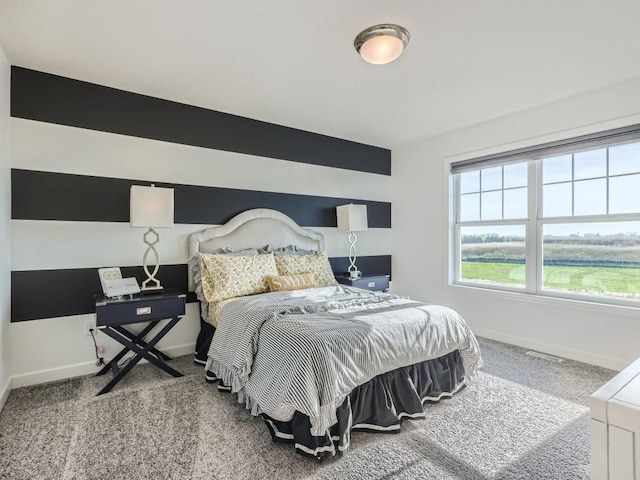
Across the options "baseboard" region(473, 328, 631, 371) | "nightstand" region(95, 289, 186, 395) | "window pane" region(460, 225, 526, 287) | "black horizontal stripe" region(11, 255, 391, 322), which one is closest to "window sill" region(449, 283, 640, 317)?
"window pane" region(460, 225, 526, 287)

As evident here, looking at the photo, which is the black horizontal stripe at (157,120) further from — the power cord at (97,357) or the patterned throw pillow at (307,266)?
the power cord at (97,357)

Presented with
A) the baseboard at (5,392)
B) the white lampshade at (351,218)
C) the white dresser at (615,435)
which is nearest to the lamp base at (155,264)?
the baseboard at (5,392)

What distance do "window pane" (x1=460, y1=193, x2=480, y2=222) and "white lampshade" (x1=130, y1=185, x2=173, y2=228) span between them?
3.36m

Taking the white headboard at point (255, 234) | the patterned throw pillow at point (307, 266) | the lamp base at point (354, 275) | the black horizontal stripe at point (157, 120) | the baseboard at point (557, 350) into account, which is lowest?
the baseboard at point (557, 350)

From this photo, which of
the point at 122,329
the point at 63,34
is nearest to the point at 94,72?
the point at 63,34

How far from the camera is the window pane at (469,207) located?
4.07 m

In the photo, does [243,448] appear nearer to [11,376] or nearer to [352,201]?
[11,376]

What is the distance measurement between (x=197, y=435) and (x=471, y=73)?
320 centimetres

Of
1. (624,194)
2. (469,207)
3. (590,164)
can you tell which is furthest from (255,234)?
(624,194)

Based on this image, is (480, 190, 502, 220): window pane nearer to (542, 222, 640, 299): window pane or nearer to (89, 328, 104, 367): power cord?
(542, 222, 640, 299): window pane

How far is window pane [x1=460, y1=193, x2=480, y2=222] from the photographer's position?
13.4ft

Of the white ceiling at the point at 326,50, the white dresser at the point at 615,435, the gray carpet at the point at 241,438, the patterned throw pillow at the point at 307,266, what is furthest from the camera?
the patterned throw pillow at the point at 307,266

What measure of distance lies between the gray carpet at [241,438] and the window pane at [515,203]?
68.5 inches

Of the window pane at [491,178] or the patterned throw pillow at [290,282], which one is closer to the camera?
the patterned throw pillow at [290,282]
